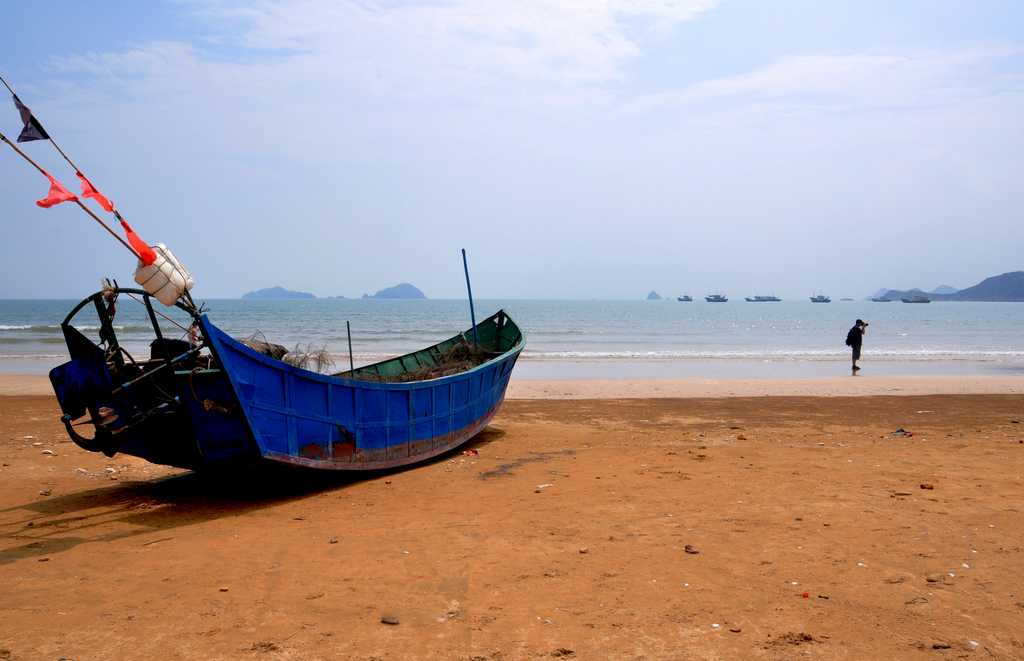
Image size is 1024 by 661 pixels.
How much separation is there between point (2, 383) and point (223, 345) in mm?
17884

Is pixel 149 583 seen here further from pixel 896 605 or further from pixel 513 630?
pixel 896 605

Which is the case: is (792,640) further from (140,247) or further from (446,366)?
(446,366)

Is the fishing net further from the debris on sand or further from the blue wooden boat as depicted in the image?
the debris on sand

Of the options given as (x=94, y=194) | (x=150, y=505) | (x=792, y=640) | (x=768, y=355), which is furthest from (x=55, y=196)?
(x=768, y=355)

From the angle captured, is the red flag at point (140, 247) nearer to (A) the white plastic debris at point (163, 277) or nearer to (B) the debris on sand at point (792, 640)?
(A) the white plastic debris at point (163, 277)

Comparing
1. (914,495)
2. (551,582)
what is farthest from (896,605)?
(914,495)

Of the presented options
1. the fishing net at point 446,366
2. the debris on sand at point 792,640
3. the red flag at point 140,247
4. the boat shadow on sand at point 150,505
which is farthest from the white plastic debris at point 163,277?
the debris on sand at point 792,640

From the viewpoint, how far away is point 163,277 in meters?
7.50

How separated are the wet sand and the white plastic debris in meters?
2.35

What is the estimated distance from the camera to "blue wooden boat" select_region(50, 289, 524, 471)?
8.01 metres

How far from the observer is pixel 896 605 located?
17.7 ft

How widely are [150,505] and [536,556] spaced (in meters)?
4.78

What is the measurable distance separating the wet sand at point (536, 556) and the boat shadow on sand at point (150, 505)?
4 cm

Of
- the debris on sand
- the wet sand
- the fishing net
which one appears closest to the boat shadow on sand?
the wet sand
